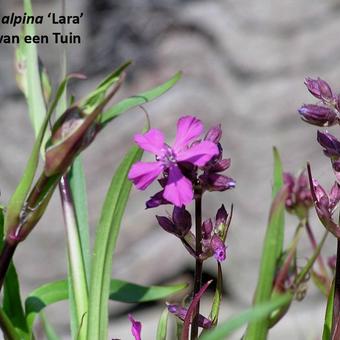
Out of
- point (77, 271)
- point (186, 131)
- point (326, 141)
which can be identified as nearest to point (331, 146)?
point (326, 141)

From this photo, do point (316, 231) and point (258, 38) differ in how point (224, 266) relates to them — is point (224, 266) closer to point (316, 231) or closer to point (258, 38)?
point (316, 231)

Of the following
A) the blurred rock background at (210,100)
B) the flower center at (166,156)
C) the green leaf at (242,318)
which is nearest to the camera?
the green leaf at (242,318)

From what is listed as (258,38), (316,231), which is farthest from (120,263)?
(258,38)

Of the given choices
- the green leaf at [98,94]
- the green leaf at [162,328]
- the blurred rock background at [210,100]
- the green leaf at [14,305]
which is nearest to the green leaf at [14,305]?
the green leaf at [14,305]

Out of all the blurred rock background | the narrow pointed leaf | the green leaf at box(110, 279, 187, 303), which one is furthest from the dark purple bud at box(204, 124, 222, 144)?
the blurred rock background

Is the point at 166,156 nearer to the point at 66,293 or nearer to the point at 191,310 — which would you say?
the point at 191,310

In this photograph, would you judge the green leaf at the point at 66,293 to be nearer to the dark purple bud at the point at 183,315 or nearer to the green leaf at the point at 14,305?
the green leaf at the point at 14,305
